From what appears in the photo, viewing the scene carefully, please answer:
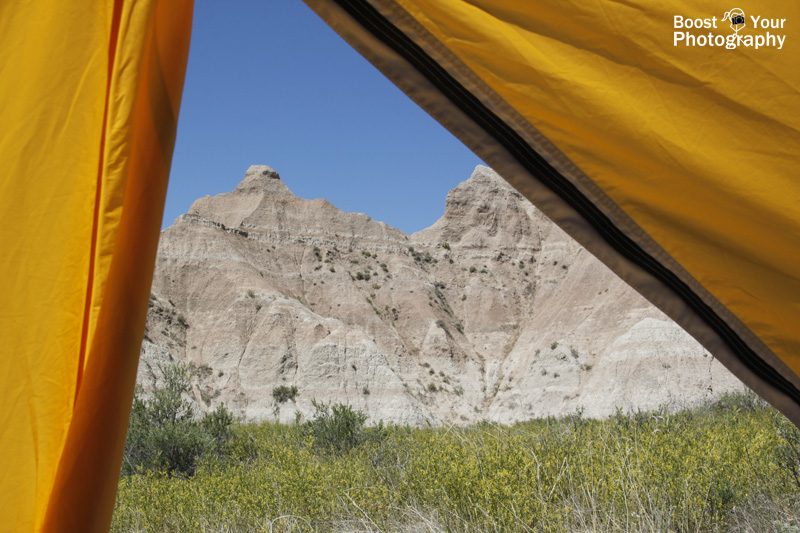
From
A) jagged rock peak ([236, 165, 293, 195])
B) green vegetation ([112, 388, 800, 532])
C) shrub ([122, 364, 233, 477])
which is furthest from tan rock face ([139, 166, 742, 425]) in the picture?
green vegetation ([112, 388, 800, 532])

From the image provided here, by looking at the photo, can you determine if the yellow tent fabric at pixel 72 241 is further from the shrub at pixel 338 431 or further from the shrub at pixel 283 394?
the shrub at pixel 283 394

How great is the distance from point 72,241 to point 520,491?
3.34 metres

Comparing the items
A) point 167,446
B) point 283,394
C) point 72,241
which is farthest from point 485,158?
point 283,394

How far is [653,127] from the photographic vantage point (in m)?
1.58

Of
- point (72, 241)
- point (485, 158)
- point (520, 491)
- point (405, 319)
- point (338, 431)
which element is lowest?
point (520, 491)

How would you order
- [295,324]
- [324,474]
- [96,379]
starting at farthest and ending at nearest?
1. [295,324]
2. [324,474]
3. [96,379]

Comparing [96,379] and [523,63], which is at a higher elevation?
[523,63]

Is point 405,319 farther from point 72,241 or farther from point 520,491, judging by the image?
point 72,241

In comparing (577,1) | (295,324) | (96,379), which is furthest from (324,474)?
(295,324)

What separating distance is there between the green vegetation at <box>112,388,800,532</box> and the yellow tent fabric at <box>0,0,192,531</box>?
2417 millimetres

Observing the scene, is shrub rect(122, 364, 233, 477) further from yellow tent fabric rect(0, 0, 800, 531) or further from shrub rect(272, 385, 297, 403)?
shrub rect(272, 385, 297, 403)

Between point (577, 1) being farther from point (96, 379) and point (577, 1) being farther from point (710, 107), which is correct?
point (96, 379)

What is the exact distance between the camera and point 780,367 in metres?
1.69

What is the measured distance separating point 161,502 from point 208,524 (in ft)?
3.47
